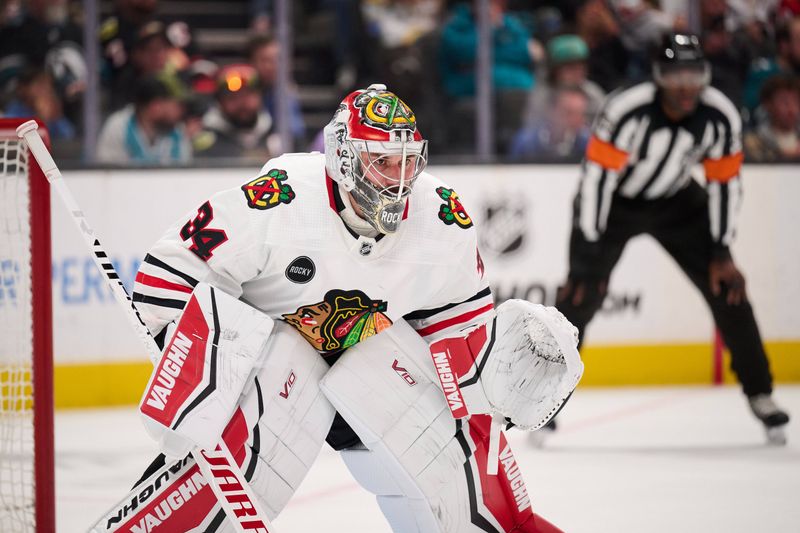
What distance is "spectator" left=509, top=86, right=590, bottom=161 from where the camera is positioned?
19.8 feet

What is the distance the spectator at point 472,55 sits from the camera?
6043 mm

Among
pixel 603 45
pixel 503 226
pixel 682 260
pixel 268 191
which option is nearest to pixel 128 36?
pixel 503 226

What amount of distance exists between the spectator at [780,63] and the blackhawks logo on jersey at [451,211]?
155 inches

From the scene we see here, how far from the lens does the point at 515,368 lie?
2561mm

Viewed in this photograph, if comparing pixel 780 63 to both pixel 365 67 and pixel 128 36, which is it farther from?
pixel 128 36

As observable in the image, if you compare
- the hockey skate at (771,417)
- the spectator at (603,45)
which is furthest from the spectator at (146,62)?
the hockey skate at (771,417)

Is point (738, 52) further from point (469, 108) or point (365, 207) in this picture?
point (365, 207)

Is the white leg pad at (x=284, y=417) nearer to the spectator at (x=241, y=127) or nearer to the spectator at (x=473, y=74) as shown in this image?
the spectator at (x=241, y=127)

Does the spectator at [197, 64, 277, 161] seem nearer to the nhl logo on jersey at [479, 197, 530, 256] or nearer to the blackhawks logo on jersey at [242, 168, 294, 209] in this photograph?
the nhl logo on jersey at [479, 197, 530, 256]

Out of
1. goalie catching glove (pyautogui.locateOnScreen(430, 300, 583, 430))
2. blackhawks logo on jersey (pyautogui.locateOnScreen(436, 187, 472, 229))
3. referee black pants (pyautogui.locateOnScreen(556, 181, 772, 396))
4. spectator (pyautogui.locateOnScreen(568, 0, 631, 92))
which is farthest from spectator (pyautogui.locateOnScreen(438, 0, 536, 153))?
goalie catching glove (pyautogui.locateOnScreen(430, 300, 583, 430))

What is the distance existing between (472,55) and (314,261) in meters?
3.63

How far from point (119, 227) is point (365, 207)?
2.93 m

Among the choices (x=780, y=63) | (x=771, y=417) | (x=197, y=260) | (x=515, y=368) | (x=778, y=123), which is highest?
(x=197, y=260)

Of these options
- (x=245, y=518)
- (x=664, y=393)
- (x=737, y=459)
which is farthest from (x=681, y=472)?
(x=245, y=518)
